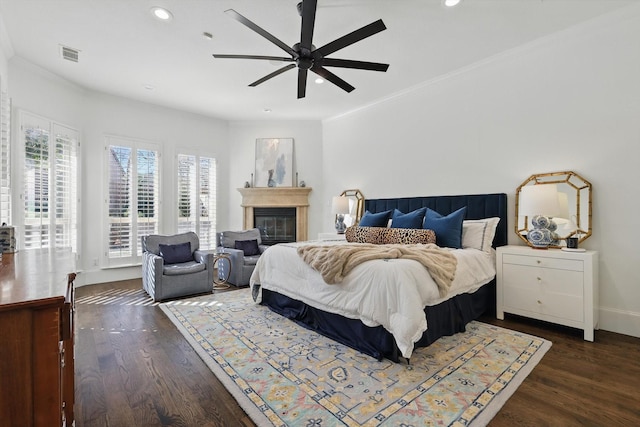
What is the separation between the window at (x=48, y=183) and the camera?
3830 mm

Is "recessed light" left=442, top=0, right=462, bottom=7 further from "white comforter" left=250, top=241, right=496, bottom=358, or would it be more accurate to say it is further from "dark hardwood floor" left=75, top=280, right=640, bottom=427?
"dark hardwood floor" left=75, top=280, right=640, bottom=427

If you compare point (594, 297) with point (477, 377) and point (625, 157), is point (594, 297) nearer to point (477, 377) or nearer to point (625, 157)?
point (625, 157)

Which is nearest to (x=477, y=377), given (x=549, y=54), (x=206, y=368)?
(x=206, y=368)

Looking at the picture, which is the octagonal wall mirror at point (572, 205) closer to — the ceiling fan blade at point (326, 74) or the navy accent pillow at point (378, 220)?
the navy accent pillow at point (378, 220)

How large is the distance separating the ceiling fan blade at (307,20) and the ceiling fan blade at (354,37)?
0.48 feet

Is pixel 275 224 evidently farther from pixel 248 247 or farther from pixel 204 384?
pixel 204 384

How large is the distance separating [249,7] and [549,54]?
10.6 feet

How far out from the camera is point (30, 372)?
0.95 metres

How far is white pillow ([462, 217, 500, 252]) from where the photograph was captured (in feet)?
11.1

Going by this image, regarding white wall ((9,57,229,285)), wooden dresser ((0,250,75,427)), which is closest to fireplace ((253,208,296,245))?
white wall ((9,57,229,285))

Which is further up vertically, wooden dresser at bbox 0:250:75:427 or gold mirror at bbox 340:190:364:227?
gold mirror at bbox 340:190:364:227

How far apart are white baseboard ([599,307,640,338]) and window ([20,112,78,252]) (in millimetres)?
6460

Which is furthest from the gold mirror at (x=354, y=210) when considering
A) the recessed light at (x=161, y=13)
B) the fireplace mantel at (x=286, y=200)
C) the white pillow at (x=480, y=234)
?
the recessed light at (x=161, y=13)

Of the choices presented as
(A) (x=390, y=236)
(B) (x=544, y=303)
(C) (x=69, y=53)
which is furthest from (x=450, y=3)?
(C) (x=69, y=53)
